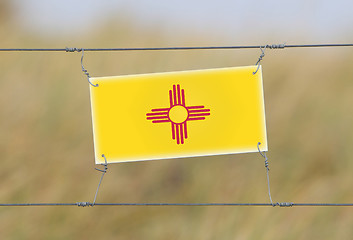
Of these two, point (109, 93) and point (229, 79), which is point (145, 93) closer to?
point (109, 93)

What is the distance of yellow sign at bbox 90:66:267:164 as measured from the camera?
1.22 meters

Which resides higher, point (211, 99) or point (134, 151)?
point (211, 99)

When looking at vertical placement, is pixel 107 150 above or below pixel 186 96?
below

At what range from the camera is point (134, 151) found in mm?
1222

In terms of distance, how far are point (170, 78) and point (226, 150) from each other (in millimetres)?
248

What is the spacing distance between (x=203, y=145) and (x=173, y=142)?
8 cm

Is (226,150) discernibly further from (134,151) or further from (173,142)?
(134,151)

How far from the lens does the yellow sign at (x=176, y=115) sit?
3.99 ft

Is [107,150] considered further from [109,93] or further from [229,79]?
[229,79]

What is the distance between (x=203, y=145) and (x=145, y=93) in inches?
8.3

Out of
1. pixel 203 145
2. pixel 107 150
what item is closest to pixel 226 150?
pixel 203 145

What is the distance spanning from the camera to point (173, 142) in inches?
47.9

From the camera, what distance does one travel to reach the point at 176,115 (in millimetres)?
1226

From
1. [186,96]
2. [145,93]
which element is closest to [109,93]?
[145,93]
